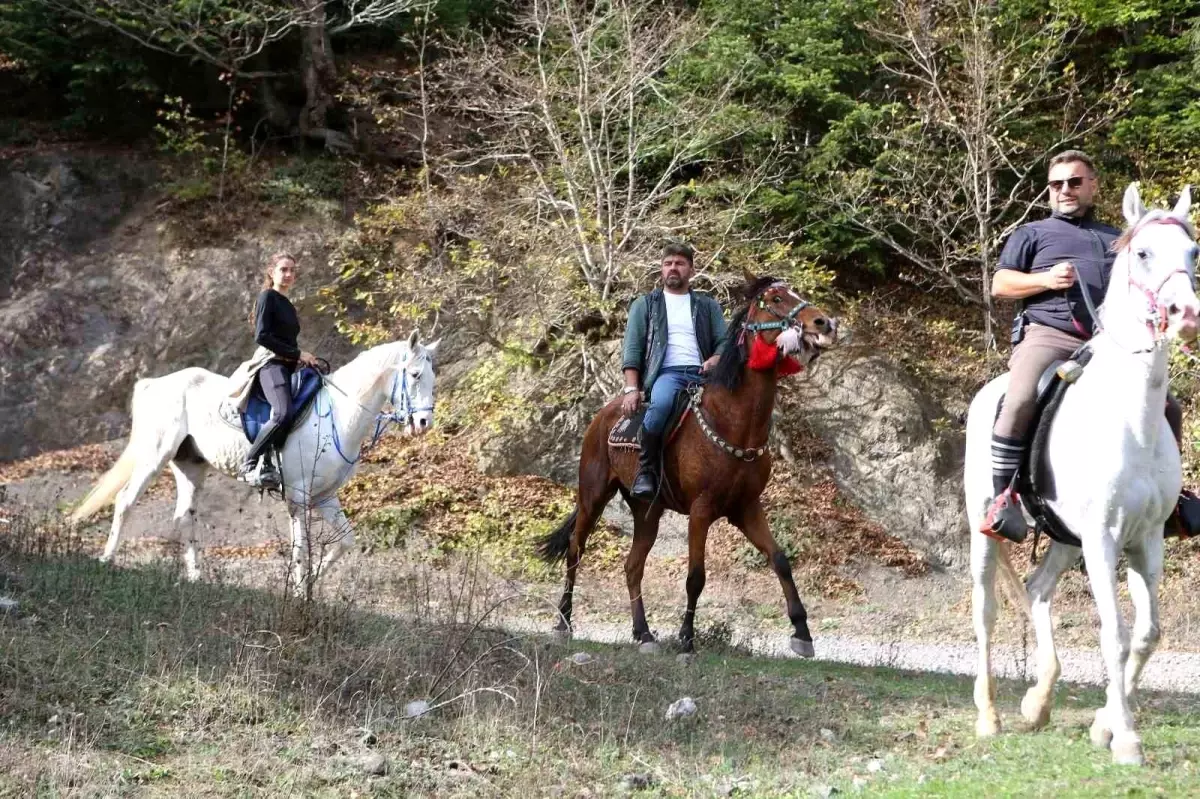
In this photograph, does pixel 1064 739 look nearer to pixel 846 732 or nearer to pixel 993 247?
pixel 846 732

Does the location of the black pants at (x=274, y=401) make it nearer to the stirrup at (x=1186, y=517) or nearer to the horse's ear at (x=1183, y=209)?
the stirrup at (x=1186, y=517)

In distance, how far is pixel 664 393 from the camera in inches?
384

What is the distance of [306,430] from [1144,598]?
Answer: 25.8 feet

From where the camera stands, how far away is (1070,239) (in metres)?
6.75

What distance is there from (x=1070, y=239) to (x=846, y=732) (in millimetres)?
3010

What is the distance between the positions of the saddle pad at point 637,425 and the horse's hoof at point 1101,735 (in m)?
4.34

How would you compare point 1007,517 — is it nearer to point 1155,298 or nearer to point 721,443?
point 1155,298

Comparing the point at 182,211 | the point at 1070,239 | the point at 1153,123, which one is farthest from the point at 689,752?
the point at 182,211

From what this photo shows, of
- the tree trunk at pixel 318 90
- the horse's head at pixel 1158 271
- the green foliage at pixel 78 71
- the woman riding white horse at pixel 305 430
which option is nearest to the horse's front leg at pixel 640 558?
the woman riding white horse at pixel 305 430

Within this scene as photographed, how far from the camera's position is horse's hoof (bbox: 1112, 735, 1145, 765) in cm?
552

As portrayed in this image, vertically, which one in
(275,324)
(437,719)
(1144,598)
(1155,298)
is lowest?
(437,719)

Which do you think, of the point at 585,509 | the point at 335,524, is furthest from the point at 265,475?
the point at 585,509

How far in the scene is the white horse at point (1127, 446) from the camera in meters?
5.61

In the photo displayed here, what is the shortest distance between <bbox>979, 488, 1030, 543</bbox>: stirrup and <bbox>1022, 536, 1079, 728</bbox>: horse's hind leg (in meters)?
0.58
